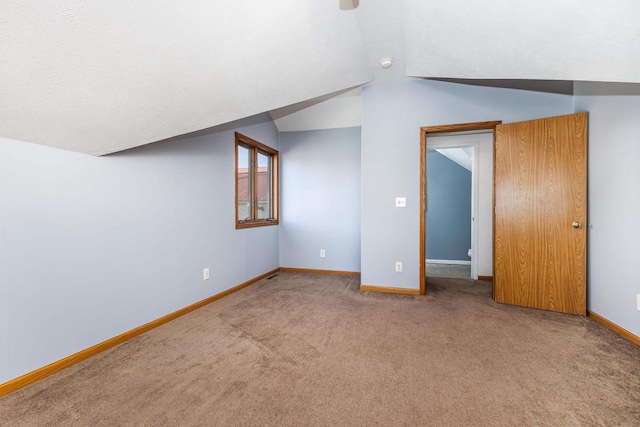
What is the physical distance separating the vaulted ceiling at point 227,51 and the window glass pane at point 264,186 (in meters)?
1.90

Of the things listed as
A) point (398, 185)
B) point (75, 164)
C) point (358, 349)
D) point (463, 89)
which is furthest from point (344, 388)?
point (463, 89)

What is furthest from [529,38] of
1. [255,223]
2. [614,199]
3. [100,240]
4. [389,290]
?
[255,223]

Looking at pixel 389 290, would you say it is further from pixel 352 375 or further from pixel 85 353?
Result: pixel 85 353

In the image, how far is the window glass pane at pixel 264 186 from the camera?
4.30 m

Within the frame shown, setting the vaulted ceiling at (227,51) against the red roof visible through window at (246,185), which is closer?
the vaulted ceiling at (227,51)

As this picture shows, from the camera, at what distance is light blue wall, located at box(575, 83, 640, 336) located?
2.07 metres

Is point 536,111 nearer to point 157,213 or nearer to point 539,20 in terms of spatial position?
point 539,20

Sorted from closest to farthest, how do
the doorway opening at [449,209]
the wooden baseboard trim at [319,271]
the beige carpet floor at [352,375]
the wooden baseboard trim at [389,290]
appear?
1. the beige carpet floor at [352,375]
2. the wooden baseboard trim at [389,290]
3. the wooden baseboard trim at [319,271]
4. the doorway opening at [449,209]

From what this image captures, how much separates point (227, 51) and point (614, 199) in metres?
3.06

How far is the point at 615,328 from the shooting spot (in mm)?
2219

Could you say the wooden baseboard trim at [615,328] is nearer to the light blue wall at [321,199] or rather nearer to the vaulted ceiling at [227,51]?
the vaulted ceiling at [227,51]

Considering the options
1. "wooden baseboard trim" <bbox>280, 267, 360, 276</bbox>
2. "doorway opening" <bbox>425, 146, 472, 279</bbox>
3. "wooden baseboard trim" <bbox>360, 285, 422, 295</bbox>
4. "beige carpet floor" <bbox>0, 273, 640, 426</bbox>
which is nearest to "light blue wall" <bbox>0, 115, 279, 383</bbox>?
"beige carpet floor" <bbox>0, 273, 640, 426</bbox>

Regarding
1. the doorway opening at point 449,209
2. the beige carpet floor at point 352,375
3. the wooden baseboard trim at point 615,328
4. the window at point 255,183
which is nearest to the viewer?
the beige carpet floor at point 352,375

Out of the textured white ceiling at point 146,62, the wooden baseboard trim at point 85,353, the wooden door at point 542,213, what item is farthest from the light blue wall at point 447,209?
the wooden baseboard trim at point 85,353
